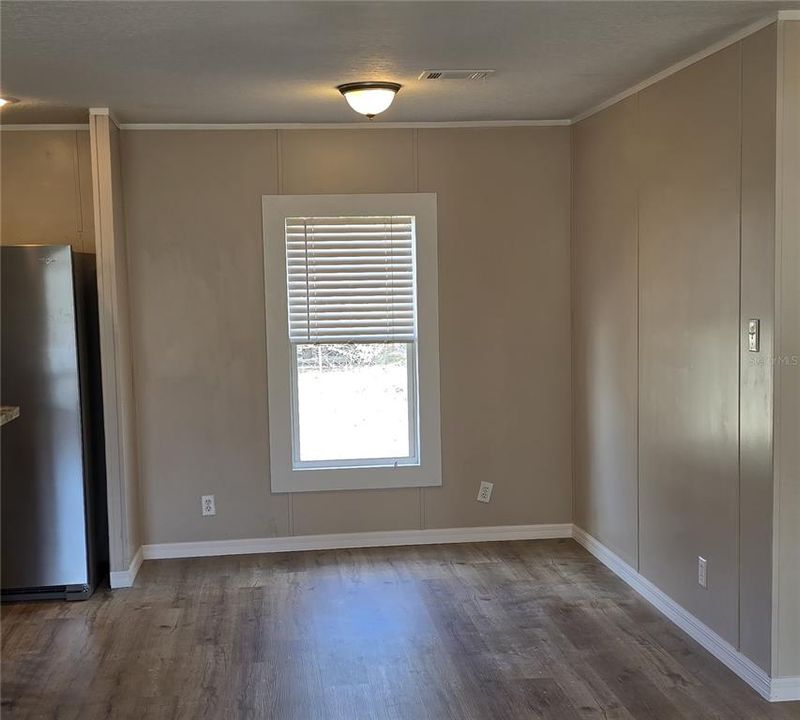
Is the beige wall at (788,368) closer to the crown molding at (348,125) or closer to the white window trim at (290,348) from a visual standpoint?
the crown molding at (348,125)

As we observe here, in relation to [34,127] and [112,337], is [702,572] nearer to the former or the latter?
[112,337]

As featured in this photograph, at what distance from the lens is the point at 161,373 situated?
5.09 meters

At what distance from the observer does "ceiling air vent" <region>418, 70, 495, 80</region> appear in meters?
3.86

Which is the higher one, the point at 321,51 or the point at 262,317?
the point at 321,51

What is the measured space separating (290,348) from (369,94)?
166cm

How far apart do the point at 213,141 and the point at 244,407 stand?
1.50 meters

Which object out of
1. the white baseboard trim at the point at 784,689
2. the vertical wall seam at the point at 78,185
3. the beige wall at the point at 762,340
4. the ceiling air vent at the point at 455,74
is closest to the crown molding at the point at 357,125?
the vertical wall seam at the point at 78,185

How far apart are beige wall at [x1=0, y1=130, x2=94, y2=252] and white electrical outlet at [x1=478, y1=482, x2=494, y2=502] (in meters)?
2.64

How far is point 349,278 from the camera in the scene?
16.9 ft

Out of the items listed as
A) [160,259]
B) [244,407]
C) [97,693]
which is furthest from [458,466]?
[97,693]

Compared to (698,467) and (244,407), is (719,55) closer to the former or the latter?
(698,467)

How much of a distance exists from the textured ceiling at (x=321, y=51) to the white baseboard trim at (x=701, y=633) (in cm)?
234

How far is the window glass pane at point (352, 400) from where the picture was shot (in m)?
5.21

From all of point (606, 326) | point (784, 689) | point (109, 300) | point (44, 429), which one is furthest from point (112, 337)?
point (784, 689)
